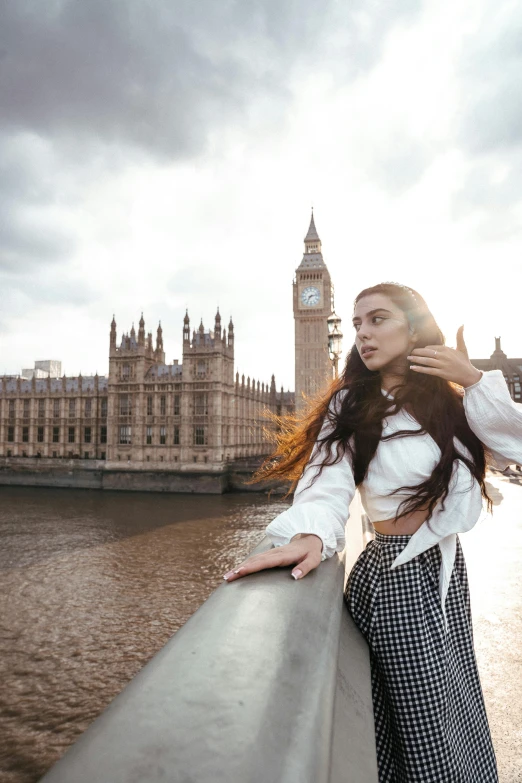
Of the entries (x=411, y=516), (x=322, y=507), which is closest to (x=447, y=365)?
(x=411, y=516)

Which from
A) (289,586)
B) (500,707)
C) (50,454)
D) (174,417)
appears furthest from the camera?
(50,454)

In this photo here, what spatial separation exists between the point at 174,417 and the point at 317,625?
40.4 meters

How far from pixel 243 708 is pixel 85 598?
1450cm

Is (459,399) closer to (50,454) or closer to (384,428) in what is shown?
(384,428)

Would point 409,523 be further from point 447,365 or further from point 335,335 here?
point 335,335

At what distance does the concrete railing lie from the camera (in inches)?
27.4

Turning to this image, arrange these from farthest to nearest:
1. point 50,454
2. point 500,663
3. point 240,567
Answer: point 50,454 < point 500,663 < point 240,567

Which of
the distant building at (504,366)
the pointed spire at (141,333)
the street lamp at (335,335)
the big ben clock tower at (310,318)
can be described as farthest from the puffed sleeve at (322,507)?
the distant building at (504,366)

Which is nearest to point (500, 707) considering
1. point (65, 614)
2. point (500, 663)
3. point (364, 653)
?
point (500, 663)

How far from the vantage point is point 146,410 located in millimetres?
41969

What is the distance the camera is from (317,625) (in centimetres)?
120

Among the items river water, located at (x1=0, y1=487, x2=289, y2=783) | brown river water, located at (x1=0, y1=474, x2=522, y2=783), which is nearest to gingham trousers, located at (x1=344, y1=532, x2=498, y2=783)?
brown river water, located at (x1=0, y1=474, x2=522, y2=783)

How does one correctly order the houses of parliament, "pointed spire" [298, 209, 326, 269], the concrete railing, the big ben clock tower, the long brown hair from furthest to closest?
"pointed spire" [298, 209, 326, 269] < the big ben clock tower < the houses of parliament < the long brown hair < the concrete railing

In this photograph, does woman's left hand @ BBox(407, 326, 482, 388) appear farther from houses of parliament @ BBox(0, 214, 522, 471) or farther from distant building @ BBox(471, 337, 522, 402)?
distant building @ BBox(471, 337, 522, 402)
